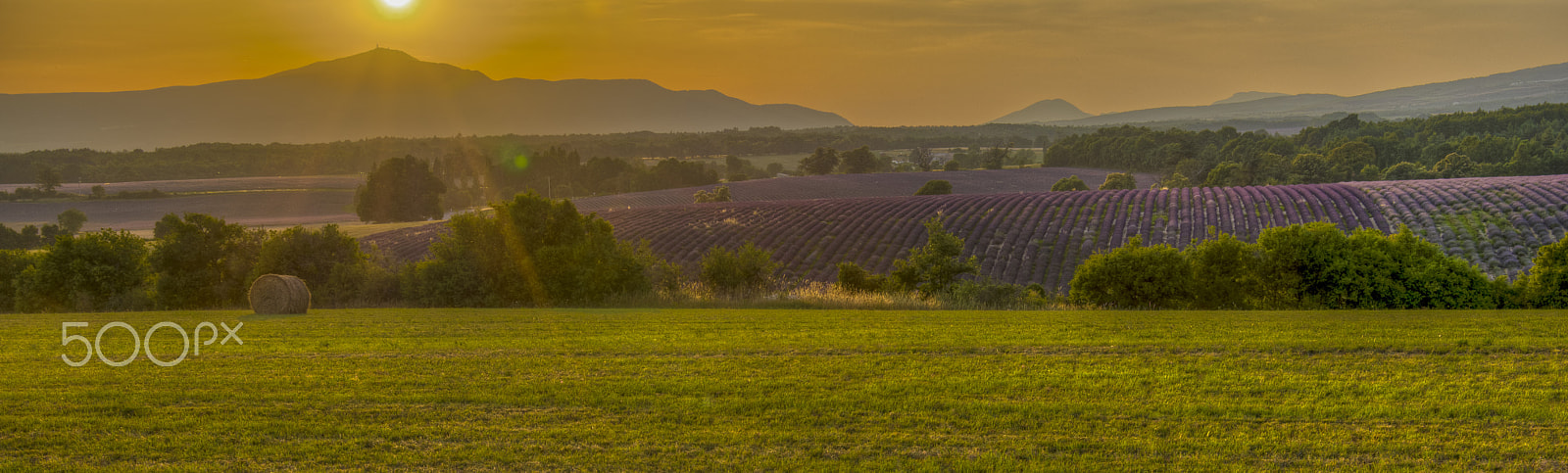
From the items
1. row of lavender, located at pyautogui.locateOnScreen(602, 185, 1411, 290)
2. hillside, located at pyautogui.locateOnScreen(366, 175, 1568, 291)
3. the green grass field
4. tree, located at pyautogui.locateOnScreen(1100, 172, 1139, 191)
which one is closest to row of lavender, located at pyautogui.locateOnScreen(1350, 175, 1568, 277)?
hillside, located at pyautogui.locateOnScreen(366, 175, 1568, 291)

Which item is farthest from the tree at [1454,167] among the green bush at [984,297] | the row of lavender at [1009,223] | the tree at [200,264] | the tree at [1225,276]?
the tree at [200,264]

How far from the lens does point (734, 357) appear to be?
14570 millimetres

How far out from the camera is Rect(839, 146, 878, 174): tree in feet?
452

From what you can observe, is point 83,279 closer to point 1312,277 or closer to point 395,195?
point 1312,277

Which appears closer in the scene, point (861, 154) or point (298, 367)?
point (298, 367)

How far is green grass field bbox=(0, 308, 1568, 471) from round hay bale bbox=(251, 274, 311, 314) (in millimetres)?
5016

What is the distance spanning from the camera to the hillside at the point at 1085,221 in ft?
139

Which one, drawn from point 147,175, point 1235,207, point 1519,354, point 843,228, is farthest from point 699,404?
point 147,175

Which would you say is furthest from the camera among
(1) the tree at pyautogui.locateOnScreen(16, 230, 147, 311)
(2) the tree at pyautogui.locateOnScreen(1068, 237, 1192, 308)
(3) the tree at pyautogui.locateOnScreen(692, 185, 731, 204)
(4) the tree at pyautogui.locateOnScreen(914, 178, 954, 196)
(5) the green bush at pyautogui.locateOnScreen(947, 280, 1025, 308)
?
(3) the tree at pyautogui.locateOnScreen(692, 185, 731, 204)

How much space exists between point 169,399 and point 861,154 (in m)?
130

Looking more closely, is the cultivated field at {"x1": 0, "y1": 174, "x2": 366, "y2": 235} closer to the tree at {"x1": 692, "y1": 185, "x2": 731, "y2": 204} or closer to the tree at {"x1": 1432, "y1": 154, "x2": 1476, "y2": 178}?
the tree at {"x1": 692, "y1": 185, "x2": 731, "y2": 204}

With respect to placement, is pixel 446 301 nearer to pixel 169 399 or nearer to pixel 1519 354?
pixel 169 399

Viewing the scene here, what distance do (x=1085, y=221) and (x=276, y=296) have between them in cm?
4127

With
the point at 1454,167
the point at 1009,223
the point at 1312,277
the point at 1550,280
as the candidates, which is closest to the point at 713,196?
the point at 1009,223
